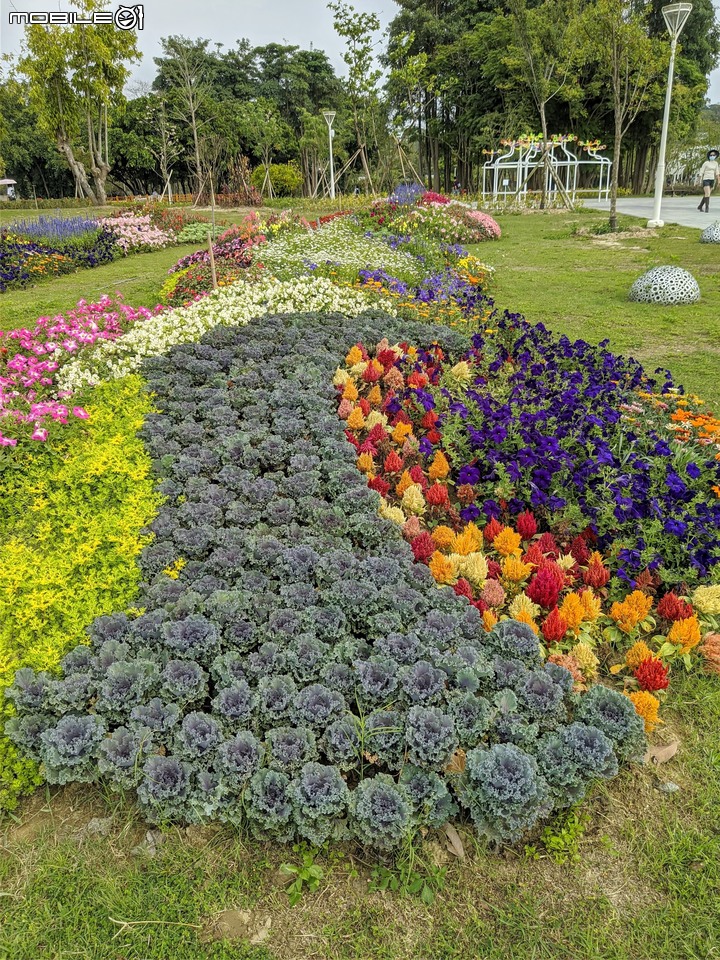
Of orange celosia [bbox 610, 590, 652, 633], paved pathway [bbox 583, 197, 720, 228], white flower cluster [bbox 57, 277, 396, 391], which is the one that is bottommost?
orange celosia [bbox 610, 590, 652, 633]

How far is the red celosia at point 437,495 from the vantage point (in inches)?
129

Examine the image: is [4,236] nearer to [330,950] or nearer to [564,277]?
Result: [564,277]

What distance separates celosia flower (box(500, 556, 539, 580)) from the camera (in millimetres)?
2818

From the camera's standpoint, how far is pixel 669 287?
8.27 metres

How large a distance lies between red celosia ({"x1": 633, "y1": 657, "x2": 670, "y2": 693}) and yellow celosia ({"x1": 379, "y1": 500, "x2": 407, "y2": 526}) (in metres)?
1.30

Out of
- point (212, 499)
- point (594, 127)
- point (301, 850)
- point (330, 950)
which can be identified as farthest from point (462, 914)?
point (594, 127)

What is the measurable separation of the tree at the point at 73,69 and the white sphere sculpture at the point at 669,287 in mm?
26200

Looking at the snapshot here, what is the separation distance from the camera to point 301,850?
1.99m

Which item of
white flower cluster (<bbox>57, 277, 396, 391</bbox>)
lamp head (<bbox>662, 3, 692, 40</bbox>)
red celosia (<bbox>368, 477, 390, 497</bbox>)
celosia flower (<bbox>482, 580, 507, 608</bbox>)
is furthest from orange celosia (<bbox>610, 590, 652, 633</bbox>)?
lamp head (<bbox>662, 3, 692, 40</bbox>)

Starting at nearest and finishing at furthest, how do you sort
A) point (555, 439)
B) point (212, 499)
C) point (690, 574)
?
1. point (690, 574)
2. point (212, 499)
3. point (555, 439)

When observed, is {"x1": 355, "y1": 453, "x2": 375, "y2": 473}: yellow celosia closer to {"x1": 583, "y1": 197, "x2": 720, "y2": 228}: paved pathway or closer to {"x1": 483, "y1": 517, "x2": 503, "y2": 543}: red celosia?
{"x1": 483, "y1": 517, "x2": 503, "y2": 543}: red celosia

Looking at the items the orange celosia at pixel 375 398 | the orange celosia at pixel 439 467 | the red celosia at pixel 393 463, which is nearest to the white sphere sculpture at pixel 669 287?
the orange celosia at pixel 375 398

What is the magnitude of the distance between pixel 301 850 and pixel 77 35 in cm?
3135

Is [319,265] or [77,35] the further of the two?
[77,35]
